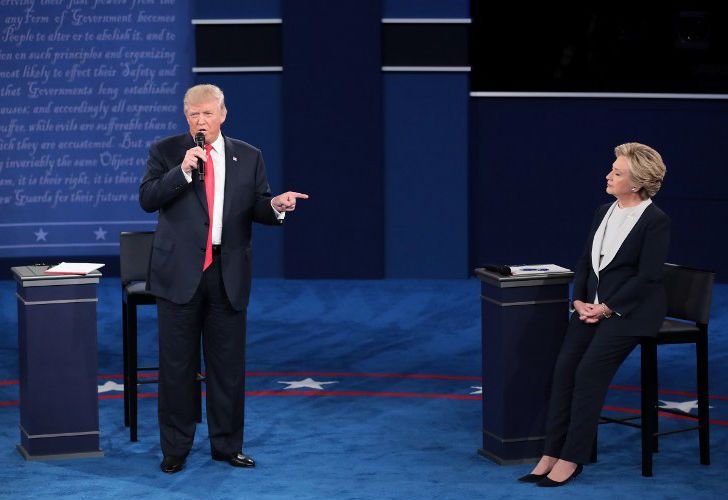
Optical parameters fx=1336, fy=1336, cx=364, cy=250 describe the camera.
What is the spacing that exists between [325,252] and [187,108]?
5341 millimetres

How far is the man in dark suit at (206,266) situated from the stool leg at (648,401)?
1.68 m

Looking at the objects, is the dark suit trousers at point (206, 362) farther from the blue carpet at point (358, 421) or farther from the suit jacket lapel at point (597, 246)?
the suit jacket lapel at point (597, 246)

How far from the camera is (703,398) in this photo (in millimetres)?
6062

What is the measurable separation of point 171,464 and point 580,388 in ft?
5.96

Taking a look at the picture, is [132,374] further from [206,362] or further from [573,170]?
[573,170]

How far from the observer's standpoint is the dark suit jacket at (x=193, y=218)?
19.0 ft

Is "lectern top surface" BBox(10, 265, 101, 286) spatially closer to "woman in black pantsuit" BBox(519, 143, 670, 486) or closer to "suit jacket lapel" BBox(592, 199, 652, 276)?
"woman in black pantsuit" BBox(519, 143, 670, 486)

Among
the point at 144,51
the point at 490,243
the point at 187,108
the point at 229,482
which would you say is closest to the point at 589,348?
the point at 229,482

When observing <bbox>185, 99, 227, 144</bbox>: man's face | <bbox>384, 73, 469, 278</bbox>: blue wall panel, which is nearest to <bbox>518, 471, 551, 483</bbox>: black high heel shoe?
<bbox>185, 99, 227, 144</bbox>: man's face

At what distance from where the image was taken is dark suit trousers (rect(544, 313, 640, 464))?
5660 millimetres

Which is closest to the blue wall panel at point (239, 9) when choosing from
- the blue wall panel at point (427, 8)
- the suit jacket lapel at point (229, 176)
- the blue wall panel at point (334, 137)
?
the blue wall panel at point (334, 137)

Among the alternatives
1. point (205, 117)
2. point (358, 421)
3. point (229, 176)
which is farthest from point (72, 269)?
point (358, 421)

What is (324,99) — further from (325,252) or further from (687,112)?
(687,112)

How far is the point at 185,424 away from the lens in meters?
5.96
